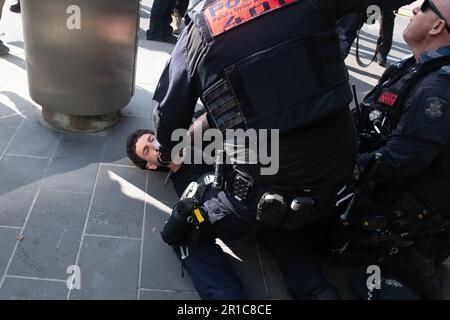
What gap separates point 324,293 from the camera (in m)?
2.32

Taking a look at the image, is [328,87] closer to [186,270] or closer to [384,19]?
[186,270]

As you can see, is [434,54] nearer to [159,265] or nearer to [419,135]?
[419,135]

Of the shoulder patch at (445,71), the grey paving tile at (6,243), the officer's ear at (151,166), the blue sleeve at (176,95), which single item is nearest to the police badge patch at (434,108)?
the shoulder patch at (445,71)

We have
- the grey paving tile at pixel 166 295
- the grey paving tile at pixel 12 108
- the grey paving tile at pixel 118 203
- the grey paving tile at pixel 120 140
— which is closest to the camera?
the grey paving tile at pixel 166 295

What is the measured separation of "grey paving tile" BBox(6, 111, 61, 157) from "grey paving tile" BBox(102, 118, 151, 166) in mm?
396

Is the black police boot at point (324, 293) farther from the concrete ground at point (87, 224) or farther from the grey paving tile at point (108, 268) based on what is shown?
the grey paving tile at point (108, 268)

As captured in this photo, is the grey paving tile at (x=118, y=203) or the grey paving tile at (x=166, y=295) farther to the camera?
the grey paving tile at (x=118, y=203)

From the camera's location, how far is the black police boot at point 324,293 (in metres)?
2.31

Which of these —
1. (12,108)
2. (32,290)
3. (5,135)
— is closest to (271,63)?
(32,290)

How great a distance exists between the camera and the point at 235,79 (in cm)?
193

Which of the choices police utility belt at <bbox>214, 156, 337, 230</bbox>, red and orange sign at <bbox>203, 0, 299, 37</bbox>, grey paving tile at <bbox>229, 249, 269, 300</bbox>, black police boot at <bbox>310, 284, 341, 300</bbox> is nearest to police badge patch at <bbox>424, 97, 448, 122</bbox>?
police utility belt at <bbox>214, 156, 337, 230</bbox>

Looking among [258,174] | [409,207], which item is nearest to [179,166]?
[258,174]

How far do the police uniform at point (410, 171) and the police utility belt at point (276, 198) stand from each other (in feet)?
1.13
